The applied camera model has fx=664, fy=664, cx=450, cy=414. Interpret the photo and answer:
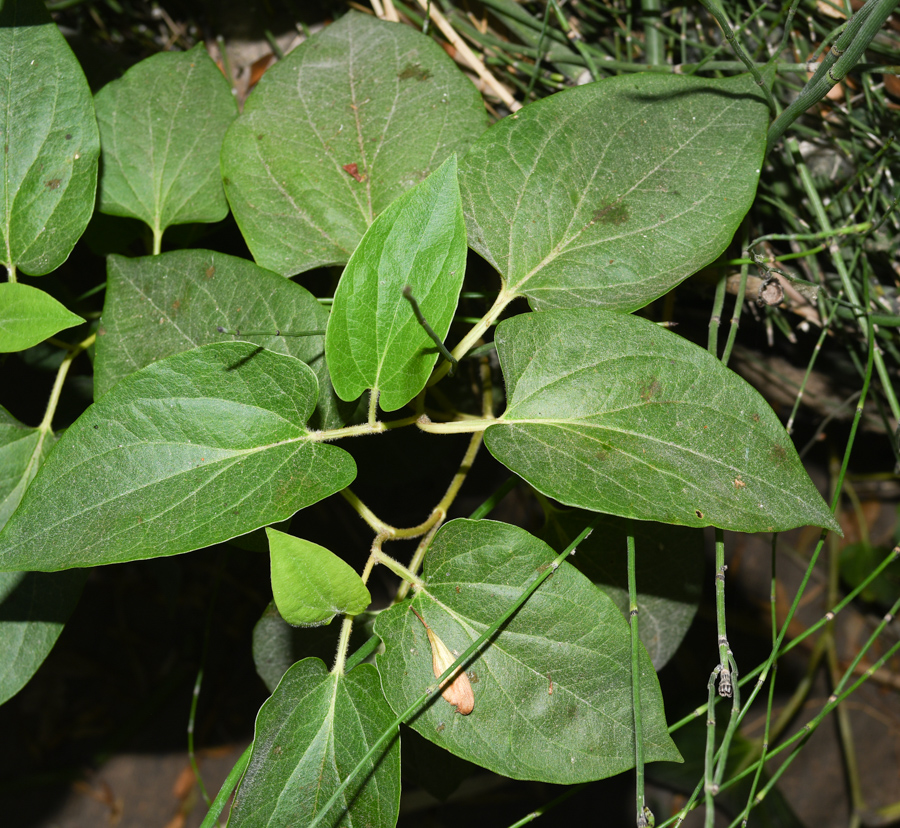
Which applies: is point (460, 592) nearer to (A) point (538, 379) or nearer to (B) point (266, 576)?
(A) point (538, 379)

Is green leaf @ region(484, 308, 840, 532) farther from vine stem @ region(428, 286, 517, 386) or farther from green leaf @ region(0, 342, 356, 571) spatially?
green leaf @ region(0, 342, 356, 571)

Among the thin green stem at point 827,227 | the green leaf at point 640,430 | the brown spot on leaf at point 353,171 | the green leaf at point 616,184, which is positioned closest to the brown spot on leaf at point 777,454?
the green leaf at point 640,430

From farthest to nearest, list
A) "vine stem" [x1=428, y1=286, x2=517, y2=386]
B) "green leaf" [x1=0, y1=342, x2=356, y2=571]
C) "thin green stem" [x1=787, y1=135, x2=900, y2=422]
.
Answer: "thin green stem" [x1=787, y1=135, x2=900, y2=422] → "vine stem" [x1=428, y1=286, x2=517, y2=386] → "green leaf" [x1=0, y1=342, x2=356, y2=571]

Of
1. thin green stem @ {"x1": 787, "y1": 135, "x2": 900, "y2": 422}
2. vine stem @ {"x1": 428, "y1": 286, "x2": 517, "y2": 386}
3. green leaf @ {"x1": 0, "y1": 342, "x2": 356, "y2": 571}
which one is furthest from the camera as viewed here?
thin green stem @ {"x1": 787, "y1": 135, "x2": 900, "y2": 422}

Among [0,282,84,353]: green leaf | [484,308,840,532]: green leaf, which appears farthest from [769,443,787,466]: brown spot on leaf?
[0,282,84,353]: green leaf

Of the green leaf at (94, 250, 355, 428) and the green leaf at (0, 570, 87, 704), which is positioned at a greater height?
the green leaf at (94, 250, 355, 428)

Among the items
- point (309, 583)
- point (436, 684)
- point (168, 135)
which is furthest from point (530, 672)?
point (168, 135)

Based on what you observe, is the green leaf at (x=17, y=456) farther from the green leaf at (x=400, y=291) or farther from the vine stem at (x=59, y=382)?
the green leaf at (x=400, y=291)
